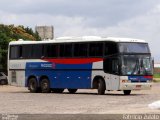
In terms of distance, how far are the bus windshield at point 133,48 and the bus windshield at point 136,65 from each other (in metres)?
0.37

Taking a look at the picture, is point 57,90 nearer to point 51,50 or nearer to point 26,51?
point 26,51

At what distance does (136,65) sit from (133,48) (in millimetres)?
1071

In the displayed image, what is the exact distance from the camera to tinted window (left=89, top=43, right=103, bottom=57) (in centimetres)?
3594

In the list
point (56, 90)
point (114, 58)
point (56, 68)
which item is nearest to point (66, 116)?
point (114, 58)

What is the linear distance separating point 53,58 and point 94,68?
384 centimetres

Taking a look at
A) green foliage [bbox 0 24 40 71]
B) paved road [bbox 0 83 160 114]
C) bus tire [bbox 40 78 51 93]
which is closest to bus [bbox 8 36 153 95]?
bus tire [bbox 40 78 51 93]

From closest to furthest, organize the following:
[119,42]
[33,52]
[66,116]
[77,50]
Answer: [66,116], [119,42], [77,50], [33,52]

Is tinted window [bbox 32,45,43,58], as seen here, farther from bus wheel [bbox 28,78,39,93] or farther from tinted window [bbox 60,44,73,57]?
tinted window [bbox 60,44,73,57]

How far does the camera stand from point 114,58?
35250mm

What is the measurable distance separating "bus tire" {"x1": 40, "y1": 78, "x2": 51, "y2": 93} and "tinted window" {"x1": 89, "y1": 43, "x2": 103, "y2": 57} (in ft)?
16.1

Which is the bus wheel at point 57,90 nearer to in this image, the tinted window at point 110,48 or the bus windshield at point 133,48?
the tinted window at point 110,48

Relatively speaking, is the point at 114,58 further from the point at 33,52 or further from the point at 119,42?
the point at 33,52

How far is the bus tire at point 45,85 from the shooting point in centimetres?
4000

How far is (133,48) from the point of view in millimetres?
35906
